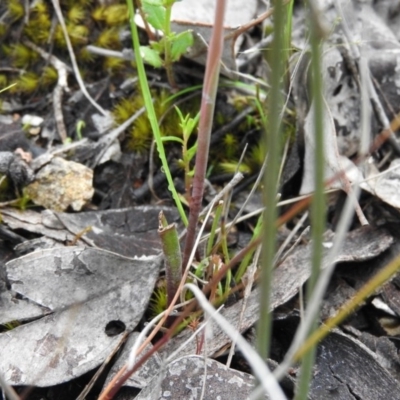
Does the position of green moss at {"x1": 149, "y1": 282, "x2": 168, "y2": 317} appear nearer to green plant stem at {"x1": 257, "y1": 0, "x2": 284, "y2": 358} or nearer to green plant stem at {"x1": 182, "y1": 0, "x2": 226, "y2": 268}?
green plant stem at {"x1": 182, "y1": 0, "x2": 226, "y2": 268}

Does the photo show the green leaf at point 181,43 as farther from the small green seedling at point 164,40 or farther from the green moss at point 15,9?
the green moss at point 15,9

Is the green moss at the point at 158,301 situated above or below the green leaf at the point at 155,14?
below

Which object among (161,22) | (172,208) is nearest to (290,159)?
(172,208)

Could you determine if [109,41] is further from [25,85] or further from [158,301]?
[158,301]

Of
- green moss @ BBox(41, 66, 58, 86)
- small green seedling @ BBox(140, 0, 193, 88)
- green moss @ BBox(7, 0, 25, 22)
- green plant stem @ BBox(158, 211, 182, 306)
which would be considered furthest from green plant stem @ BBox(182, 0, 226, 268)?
green moss @ BBox(7, 0, 25, 22)

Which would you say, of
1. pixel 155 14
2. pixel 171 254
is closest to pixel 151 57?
pixel 155 14

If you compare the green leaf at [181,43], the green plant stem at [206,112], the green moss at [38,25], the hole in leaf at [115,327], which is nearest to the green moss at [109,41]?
the green moss at [38,25]

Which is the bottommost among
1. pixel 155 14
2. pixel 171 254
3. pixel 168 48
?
pixel 171 254

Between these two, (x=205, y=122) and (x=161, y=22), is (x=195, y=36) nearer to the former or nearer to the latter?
(x=161, y=22)
